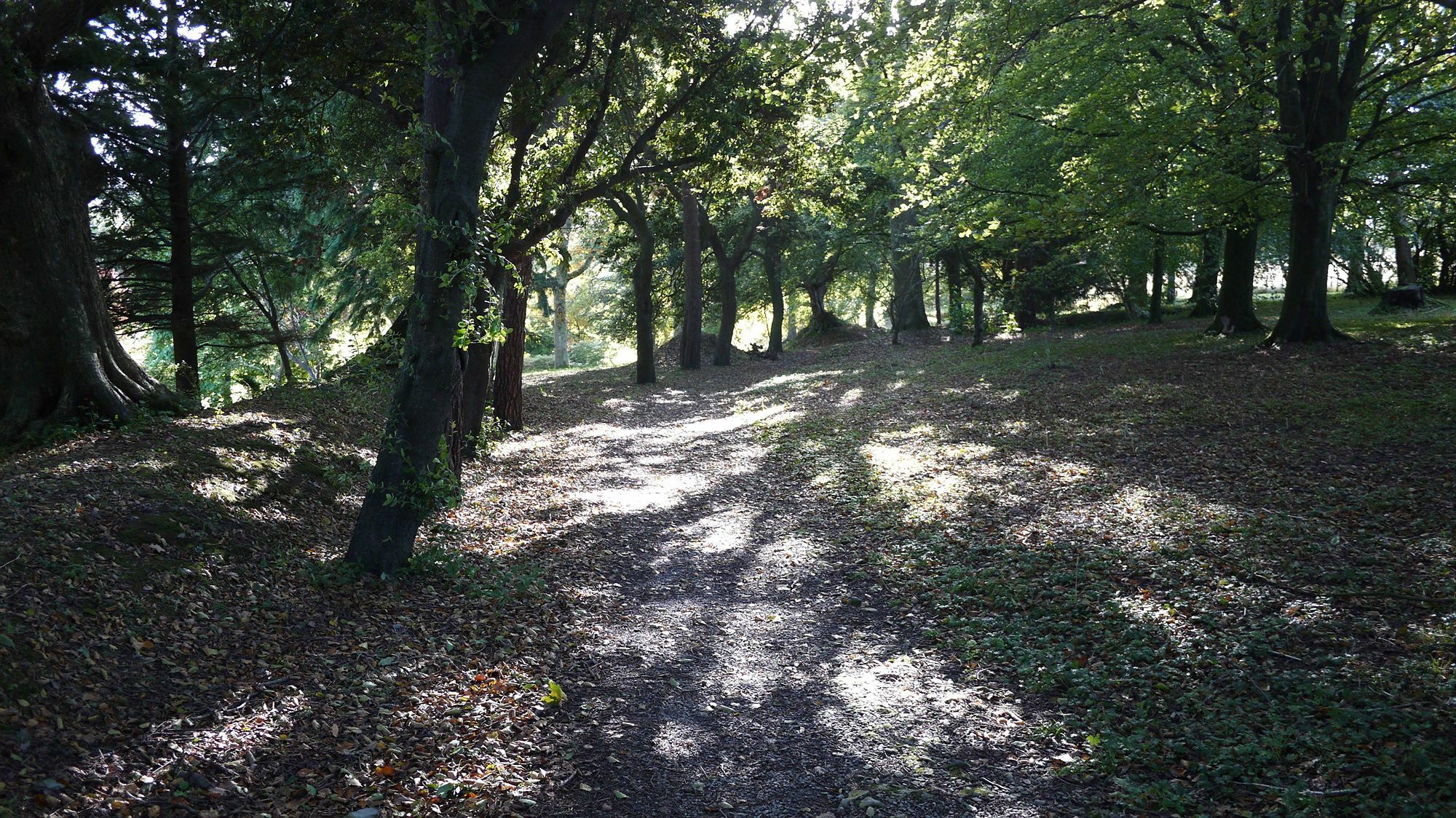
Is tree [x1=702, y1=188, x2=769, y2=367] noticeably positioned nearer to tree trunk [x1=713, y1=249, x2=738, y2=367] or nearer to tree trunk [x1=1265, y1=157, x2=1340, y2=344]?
tree trunk [x1=713, y1=249, x2=738, y2=367]

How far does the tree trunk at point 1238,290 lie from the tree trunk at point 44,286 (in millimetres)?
19927

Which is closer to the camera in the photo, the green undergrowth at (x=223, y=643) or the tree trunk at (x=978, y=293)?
the green undergrowth at (x=223, y=643)

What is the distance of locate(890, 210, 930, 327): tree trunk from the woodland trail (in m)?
17.6

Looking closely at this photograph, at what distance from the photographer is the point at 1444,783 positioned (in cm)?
358

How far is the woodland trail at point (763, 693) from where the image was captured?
410 cm

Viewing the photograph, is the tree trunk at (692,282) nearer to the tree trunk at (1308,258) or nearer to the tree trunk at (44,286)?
the tree trunk at (1308,258)

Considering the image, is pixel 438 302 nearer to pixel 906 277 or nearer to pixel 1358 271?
pixel 906 277

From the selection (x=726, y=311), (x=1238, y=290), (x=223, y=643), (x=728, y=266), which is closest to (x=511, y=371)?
(x=223, y=643)

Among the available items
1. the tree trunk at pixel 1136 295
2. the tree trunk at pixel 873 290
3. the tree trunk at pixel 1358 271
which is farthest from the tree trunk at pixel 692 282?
the tree trunk at pixel 1358 271

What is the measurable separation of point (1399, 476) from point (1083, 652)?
190 inches

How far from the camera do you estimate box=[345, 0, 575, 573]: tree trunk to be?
630 centimetres

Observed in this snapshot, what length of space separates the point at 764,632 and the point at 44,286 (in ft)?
28.0

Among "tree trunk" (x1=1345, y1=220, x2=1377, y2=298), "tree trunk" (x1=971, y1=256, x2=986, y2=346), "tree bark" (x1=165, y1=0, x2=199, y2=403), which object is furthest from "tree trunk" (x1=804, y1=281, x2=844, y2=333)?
"tree bark" (x1=165, y1=0, x2=199, y2=403)

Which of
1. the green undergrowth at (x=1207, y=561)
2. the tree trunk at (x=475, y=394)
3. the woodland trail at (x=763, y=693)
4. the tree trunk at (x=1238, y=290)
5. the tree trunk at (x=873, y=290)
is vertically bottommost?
the woodland trail at (x=763, y=693)
